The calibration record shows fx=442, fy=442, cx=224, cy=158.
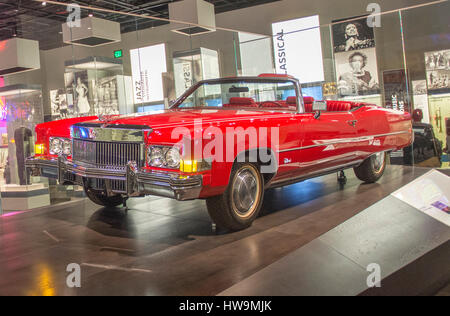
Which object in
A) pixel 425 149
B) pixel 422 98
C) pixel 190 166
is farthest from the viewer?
pixel 425 149

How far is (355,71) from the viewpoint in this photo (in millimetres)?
8914

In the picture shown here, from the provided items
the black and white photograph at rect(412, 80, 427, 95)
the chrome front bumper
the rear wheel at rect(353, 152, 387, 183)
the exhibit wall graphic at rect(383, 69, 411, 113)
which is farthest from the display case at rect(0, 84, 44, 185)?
the black and white photograph at rect(412, 80, 427, 95)

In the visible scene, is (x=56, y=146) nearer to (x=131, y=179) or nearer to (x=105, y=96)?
(x=131, y=179)

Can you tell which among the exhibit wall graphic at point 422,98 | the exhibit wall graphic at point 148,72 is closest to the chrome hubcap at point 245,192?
the exhibit wall graphic at point 148,72

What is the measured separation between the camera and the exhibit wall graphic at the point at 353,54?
884 centimetres

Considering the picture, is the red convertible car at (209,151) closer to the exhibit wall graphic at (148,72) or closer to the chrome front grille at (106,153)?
the chrome front grille at (106,153)

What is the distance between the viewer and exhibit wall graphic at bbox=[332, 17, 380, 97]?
8836mm

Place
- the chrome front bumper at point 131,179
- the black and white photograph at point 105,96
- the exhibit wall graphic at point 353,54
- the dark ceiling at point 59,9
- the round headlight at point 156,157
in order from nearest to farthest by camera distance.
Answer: the chrome front bumper at point 131,179
the round headlight at point 156,157
the black and white photograph at point 105,96
the exhibit wall graphic at point 353,54
the dark ceiling at point 59,9

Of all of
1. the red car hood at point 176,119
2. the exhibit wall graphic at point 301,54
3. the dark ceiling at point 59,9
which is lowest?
the red car hood at point 176,119

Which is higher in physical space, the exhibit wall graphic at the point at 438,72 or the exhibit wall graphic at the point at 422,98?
the exhibit wall graphic at the point at 438,72

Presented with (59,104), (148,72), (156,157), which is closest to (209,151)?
(156,157)

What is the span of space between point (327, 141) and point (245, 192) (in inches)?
52.8

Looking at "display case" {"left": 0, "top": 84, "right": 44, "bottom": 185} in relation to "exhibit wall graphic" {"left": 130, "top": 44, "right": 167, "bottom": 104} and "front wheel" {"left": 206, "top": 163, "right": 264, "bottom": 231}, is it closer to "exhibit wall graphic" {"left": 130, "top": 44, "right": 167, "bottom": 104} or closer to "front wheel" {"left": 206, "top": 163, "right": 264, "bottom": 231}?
"exhibit wall graphic" {"left": 130, "top": 44, "right": 167, "bottom": 104}

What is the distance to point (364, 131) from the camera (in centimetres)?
529
